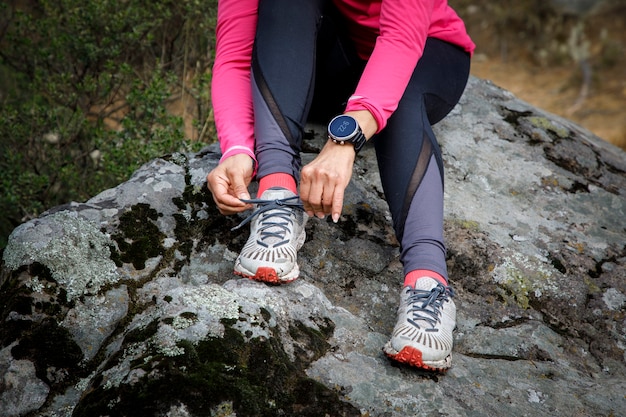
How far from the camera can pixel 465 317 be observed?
1.91 meters

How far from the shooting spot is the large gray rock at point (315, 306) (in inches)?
53.1

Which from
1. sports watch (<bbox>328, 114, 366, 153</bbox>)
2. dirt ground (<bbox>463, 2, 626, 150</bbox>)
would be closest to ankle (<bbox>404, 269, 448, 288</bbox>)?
sports watch (<bbox>328, 114, 366, 153</bbox>)

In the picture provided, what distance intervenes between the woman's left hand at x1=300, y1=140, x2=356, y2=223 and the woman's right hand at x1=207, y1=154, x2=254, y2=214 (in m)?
0.21

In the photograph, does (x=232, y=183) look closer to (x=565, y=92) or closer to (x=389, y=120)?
(x=389, y=120)

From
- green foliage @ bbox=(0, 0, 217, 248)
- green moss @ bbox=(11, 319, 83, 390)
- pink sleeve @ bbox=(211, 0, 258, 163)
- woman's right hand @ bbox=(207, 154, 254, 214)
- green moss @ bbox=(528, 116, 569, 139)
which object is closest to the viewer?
green moss @ bbox=(11, 319, 83, 390)

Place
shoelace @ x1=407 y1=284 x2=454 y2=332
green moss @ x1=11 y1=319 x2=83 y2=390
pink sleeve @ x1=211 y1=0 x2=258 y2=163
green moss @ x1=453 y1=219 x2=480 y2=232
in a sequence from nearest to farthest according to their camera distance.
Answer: green moss @ x1=11 y1=319 x2=83 y2=390 → shoelace @ x1=407 y1=284 x2=454 y2=332 → pink sleeve @ x1=211 y1=0 x2=258 y2=163 → green moss @ x1=453 y1=219 x2=480 y2=232

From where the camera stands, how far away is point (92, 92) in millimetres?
3506

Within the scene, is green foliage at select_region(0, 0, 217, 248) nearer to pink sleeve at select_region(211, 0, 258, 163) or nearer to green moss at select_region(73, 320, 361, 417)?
pink sleeve at select_region(211, 0, 258, 163)

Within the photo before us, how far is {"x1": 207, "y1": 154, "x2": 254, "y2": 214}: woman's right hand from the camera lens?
5.80 feet

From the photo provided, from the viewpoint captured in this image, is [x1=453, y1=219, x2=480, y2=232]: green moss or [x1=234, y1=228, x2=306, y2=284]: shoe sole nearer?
[x1=234, y1=228, x2=306, y2=284]: shoe sole

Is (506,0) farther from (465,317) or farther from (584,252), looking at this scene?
(465,317)

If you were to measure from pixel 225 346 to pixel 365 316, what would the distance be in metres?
0.59

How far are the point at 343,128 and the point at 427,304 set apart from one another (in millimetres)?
574

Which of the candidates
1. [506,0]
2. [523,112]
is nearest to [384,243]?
[523,112]
